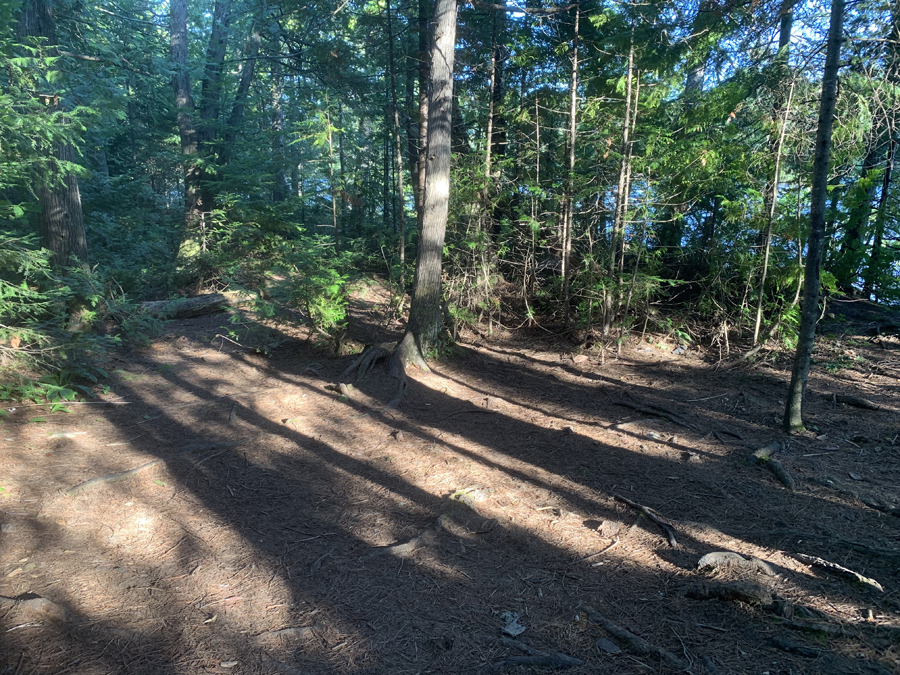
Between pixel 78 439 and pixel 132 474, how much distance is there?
126 cm

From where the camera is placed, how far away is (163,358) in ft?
29.6

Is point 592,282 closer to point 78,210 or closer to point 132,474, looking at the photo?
point 132,474

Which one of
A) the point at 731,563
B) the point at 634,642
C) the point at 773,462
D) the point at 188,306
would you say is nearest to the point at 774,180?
the point at 773,462

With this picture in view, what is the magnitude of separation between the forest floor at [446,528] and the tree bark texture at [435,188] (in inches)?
44.7

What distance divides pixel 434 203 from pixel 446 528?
584 centimetres

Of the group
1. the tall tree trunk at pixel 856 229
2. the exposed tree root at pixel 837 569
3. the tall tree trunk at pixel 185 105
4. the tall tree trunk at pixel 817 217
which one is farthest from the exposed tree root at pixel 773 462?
the tall tree trunk at pixel 185 105

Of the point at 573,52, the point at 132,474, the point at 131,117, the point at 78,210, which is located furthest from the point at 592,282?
the point at 131,117

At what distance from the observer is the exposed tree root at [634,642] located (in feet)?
9.93

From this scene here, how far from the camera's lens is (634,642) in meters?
3.21

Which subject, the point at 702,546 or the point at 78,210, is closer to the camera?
the point at 702,546

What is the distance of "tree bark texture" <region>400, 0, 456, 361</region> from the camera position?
8.48 metres

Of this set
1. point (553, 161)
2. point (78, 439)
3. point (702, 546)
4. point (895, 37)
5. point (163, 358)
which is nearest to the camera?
point (702, 546)

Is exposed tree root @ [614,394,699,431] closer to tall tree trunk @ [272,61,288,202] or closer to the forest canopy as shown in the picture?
the forest canopy

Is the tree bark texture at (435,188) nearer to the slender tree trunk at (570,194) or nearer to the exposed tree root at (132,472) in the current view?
the slender tree trunk at (570,194)
